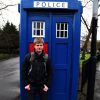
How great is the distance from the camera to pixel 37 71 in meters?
6.80

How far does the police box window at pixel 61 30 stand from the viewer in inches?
302

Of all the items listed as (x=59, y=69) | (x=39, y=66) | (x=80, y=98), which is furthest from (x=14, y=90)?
(x=39, y=66)

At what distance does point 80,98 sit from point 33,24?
3.43 meters

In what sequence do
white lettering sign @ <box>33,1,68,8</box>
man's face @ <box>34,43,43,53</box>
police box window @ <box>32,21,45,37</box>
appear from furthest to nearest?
police box window @ <box>32,21,45,37</box> → white lettering sign @ <box>33,1,68,8</box> → man's face @ <box>34,43,43,53</box>

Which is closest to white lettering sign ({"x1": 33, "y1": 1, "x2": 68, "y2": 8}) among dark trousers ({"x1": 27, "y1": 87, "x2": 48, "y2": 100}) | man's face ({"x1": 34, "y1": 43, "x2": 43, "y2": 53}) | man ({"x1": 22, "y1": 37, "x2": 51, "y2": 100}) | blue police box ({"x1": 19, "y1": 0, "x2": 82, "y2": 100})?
blue police box ({"x1": 19, "y1": 0, "x2": 82, "y2": 100})

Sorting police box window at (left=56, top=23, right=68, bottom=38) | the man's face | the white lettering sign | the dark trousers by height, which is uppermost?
the white lettering sign

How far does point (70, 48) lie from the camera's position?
7711mm

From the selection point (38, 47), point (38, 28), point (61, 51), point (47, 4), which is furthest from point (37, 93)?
point (47, 4)

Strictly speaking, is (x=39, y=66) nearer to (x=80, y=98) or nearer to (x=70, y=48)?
(x=70, y=48)

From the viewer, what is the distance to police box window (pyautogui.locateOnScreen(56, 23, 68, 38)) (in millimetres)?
7664

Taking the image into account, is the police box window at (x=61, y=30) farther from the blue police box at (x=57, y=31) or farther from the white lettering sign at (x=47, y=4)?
the white lettering sign at (x=47, y=4)

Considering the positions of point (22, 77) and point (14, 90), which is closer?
point (22, 77)

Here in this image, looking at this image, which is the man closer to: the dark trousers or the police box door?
the dark trousers

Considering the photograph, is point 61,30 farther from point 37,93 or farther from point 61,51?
point 37,93
